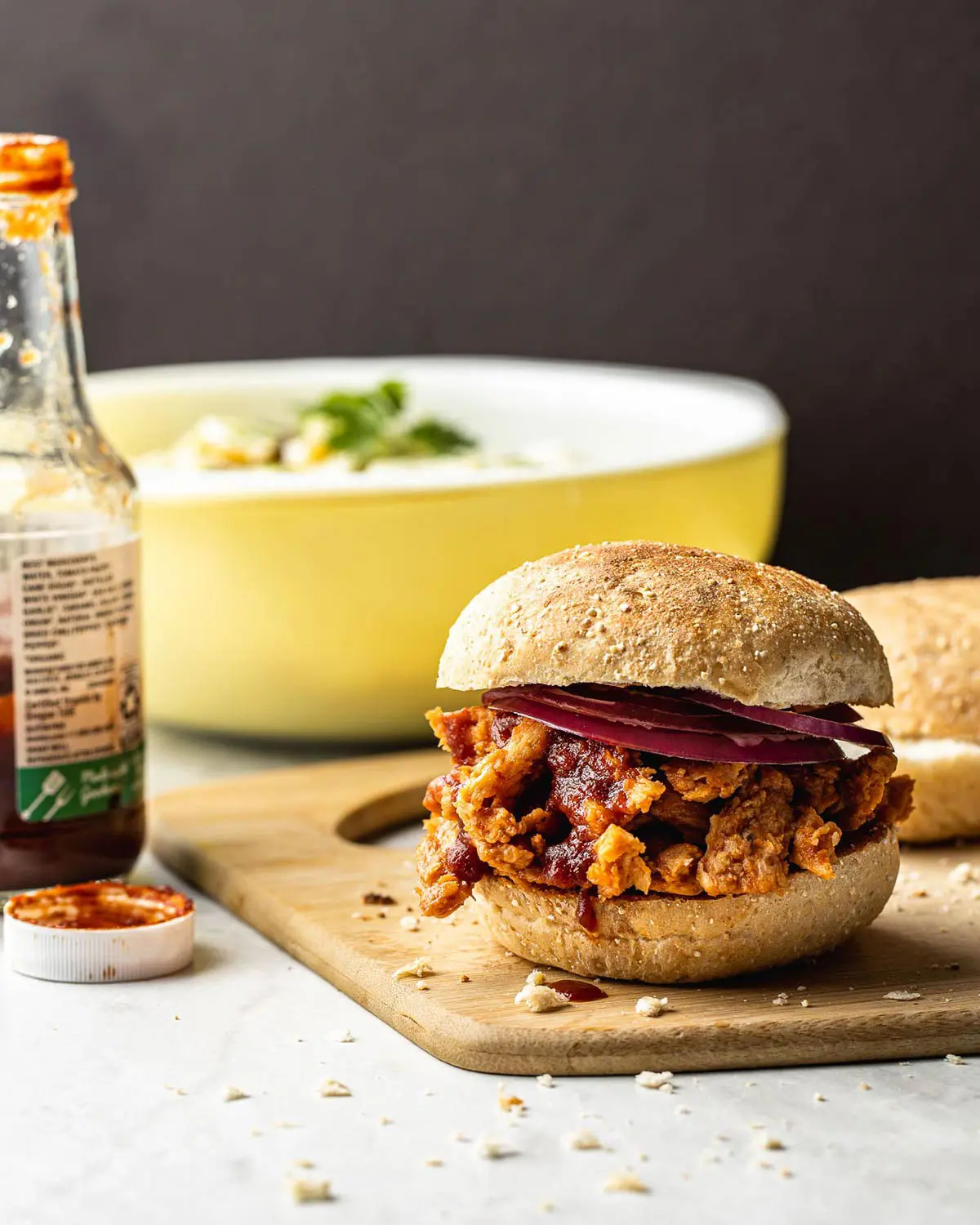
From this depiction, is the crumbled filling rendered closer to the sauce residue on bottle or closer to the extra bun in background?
the sauce residue on bottle

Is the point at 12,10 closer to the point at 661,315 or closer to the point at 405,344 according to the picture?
the point at 405,344

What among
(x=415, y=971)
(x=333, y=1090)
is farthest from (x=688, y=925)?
(x=333, y=1090)

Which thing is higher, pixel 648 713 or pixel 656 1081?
pixel 648 713

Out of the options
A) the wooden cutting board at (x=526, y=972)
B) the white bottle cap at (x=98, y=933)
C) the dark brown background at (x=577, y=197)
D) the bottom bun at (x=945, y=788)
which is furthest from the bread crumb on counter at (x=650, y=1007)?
the dark brown background at (x=577, y=197)

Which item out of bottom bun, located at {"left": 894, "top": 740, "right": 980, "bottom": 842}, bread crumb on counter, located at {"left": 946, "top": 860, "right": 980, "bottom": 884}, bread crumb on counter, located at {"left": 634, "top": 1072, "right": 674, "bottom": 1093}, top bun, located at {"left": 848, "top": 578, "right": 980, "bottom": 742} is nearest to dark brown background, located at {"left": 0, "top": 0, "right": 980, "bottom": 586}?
top bun, located at {"left": 848, "top": 578, "right": 980, "bottom": 742}

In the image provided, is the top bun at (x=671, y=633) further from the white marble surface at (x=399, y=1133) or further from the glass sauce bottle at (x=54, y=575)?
the glass sauce bottle at (x=54, y=575)

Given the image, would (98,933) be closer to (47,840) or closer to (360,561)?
(47,840)

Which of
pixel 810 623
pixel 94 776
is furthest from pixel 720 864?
pixel 94 776
